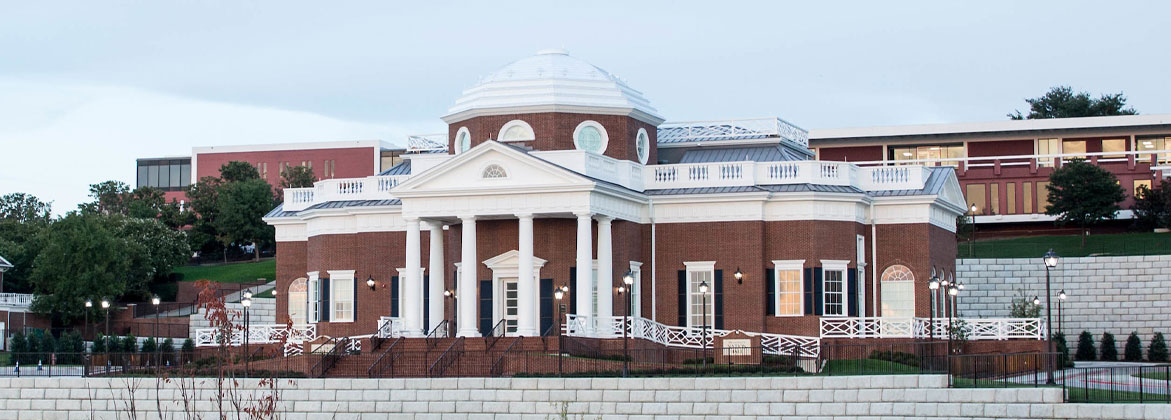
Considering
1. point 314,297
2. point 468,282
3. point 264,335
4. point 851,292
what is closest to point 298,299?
point 314,297

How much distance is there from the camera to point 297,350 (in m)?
52.5

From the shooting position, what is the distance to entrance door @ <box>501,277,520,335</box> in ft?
174

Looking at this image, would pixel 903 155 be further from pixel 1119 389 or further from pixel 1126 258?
pixel 1119 389

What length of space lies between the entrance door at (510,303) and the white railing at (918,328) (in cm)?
912

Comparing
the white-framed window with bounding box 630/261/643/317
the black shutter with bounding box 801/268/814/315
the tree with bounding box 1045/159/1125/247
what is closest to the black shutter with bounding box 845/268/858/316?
the black shutter with bounding box 801/268/814/315

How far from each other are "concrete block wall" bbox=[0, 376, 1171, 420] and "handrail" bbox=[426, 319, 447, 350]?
6.81 metres

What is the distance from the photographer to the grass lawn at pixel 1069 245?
7131 centimetres

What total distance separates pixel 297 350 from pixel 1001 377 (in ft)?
68.7

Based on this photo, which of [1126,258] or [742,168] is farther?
[1126,258]

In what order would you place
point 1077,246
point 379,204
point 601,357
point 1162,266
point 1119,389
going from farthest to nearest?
point 1077,246
point 1162,266
point 379,204
point 601,357
point 1119,389

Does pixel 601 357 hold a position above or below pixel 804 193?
below

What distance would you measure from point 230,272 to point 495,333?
44.2m

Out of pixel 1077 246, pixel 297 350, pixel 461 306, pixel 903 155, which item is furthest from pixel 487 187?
pixel 903 155

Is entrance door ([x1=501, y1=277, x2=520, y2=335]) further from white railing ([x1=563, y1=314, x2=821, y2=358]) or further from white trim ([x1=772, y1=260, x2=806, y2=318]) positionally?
white trim ([x1=772, y1=260, x2=806, y2=318])
